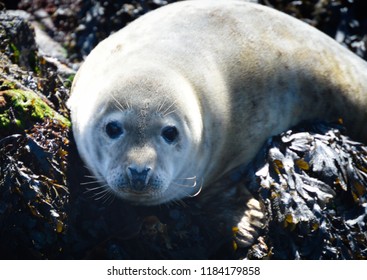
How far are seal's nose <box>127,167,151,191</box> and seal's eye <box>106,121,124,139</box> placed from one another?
11.2 inches

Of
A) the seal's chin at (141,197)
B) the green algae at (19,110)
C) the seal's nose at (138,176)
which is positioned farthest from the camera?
the green algae at (19,110)

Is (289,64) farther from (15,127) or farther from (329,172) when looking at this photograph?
(15,127)

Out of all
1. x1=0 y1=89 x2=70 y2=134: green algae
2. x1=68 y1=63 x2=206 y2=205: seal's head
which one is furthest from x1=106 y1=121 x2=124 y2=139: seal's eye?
x1=0 y1=89 x2=70 y2=134: green algae

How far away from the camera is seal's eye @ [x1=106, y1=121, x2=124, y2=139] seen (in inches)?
164

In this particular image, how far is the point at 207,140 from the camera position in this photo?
15.3 ft

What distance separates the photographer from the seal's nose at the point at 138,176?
398 cm

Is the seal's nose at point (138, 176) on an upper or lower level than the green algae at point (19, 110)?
lower

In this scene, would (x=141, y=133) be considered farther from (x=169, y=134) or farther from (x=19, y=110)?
(x=19, y=110)

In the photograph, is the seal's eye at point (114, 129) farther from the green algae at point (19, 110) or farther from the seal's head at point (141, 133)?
the green algae at point (19, 110)

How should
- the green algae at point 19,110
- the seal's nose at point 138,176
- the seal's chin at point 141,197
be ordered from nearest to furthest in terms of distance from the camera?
the seal's nose at point 138,176 < the seal's chin at point 141,197 < the green algae at point 19,110

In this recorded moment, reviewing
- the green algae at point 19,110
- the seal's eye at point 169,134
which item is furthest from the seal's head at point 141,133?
the green algae at point 19,110

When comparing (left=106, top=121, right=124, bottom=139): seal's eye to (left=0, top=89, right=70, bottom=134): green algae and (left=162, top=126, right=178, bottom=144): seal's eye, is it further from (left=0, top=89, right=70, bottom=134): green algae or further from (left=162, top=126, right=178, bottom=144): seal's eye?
(left=0, top=89, right=70, bottom=134): green algae

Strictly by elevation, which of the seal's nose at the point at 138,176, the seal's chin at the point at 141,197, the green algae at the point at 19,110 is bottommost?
the seal's chin at the point at 141,197
